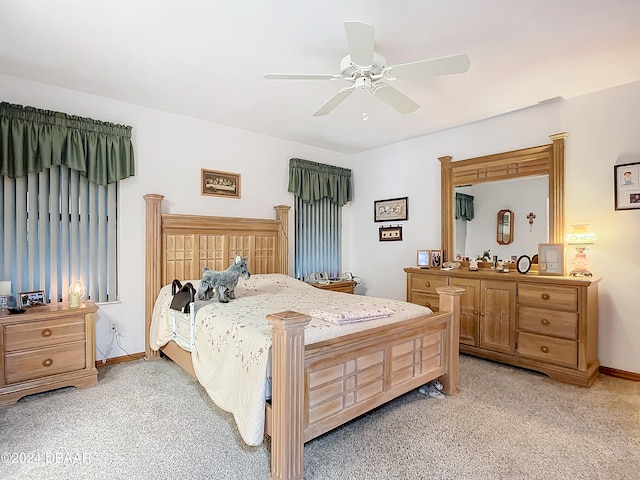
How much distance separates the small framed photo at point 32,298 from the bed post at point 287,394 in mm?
2436

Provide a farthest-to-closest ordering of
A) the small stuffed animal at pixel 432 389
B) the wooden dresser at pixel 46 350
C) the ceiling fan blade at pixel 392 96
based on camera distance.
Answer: the small stuffed animal at pixel 432 389
the wooden dresser at pixel 46 350
the ceiling fan blade at pixel 392 96

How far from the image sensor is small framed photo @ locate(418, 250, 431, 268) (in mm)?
4258

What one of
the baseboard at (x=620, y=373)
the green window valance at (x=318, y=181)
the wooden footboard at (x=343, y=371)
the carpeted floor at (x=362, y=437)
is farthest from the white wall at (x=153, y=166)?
the baseboard at (x=620, y=373)

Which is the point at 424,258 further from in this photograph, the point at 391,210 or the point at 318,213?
the point at 318,213

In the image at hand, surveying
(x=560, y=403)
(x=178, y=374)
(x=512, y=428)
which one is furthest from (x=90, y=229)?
(x=560, y=403)

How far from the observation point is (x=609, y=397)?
8.88 ft

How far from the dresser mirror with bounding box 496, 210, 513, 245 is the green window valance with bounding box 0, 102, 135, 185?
3.96 meters

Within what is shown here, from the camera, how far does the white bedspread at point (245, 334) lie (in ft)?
6.08

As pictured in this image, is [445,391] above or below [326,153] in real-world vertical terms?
below

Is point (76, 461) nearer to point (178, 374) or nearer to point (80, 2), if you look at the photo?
point (178, 374)

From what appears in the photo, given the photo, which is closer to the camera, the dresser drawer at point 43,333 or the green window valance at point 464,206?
the dresser drawer at point 43,333

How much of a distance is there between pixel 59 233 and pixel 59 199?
1.03 ft

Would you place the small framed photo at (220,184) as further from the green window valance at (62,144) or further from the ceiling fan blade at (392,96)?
the ceiling fan blade at (392,96)

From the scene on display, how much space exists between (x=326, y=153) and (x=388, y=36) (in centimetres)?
298
